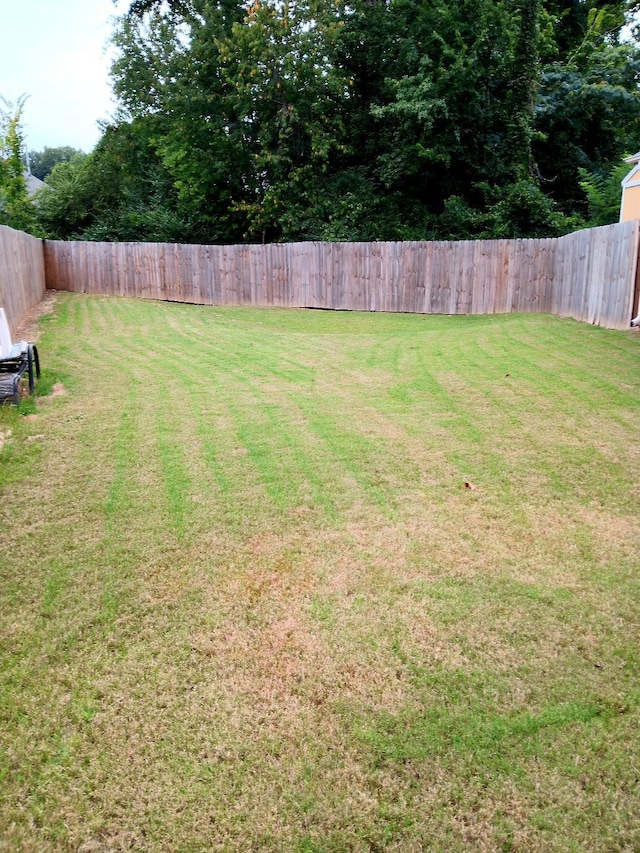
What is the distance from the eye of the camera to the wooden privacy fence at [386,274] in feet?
33.8

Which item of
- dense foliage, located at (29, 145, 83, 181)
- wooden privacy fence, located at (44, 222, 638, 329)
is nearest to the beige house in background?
wooden privacy fence, located at (44, 222, 638, 329)

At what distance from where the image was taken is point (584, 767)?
2049 millimetres

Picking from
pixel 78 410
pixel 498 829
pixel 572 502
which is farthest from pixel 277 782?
pixel 78 410

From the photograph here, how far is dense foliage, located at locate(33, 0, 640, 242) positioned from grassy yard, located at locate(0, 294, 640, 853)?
590 inches

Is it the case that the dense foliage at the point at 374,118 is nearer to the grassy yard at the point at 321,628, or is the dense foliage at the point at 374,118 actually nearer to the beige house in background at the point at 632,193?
the beige house in background at the point at 632,193

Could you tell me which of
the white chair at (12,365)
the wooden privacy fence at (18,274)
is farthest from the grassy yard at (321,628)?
the wooden privacy fence at (18,274)

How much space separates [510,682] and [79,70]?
3008cm

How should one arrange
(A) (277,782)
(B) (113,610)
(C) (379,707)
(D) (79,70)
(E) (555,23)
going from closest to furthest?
(A) (277,782)
(C) (379,707)
(B) (113,610)
(E) (555,23)
(D) (79,70)

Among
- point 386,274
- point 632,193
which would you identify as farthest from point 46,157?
point 632,193

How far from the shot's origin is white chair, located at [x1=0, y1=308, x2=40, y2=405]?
6012 millimetres

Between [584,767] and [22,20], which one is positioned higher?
[22,20]

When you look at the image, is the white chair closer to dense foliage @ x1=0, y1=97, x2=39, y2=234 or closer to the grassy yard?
the grassy yard

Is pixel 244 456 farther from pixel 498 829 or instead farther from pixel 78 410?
pixel 498 829

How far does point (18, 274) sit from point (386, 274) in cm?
759
